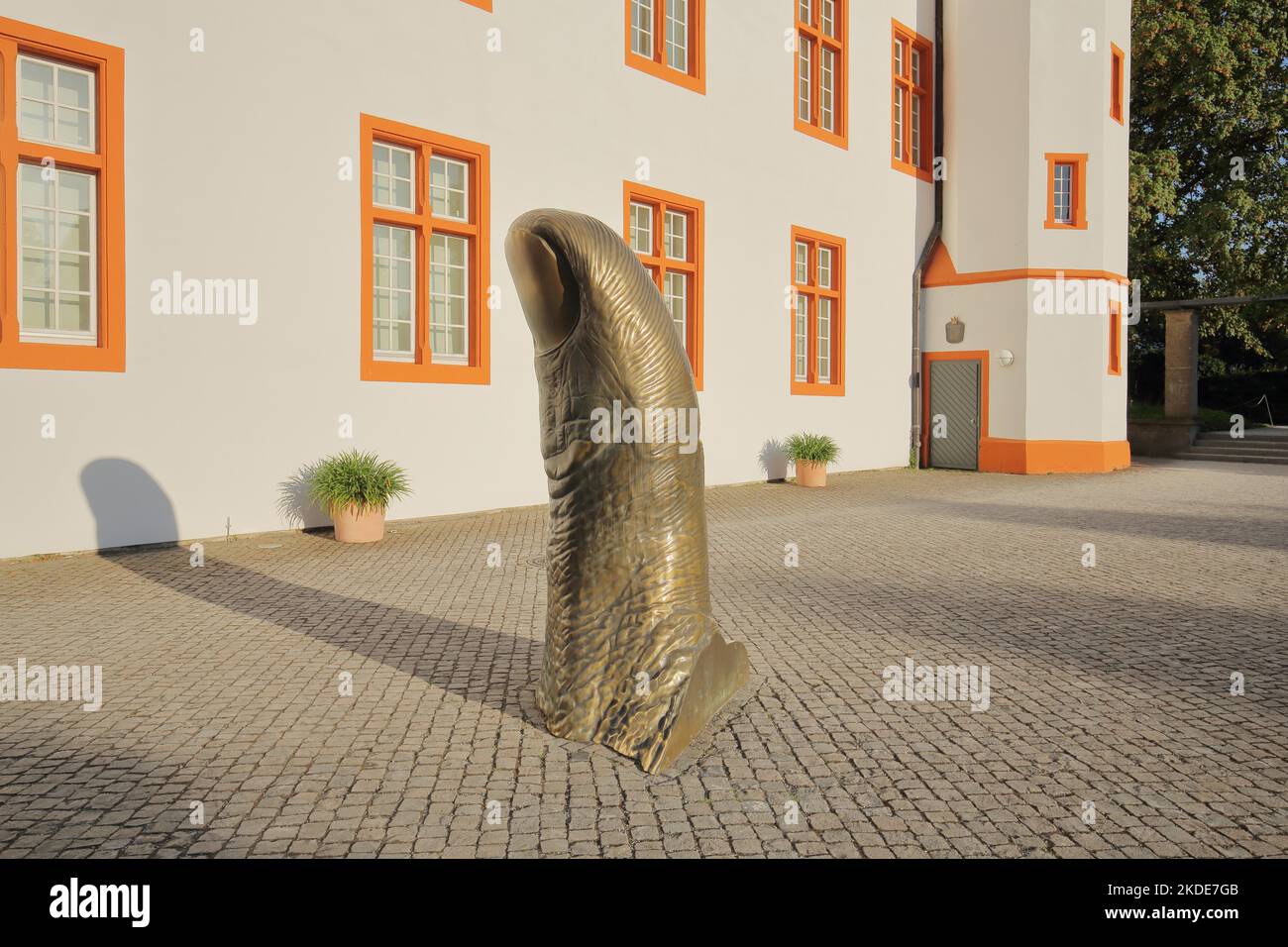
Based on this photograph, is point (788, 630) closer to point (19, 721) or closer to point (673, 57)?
point (19, 721)

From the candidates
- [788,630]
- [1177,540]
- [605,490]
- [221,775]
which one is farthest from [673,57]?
[221,775]

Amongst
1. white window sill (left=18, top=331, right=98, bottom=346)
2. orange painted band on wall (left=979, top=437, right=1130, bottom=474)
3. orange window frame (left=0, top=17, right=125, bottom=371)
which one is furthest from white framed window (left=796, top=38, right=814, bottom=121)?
white window sill (left=18, top=331, right=98, bottom=346)

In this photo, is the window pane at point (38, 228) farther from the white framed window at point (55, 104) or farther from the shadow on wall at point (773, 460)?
the shadow on wall at point (773, 460)

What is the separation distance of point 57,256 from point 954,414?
16.2 metres

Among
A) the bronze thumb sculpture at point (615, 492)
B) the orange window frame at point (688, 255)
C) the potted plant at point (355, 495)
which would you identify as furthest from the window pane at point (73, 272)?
the orange window frame at point (688, 255)

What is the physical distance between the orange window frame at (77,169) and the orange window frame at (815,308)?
35.4 ft

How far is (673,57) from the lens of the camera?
14.9 metres

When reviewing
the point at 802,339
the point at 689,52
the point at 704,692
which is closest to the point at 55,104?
the point at 704,692

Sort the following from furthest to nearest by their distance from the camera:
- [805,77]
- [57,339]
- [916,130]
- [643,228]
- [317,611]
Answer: [916,130] < [805,77] < [643,228] < [57,339] < [317,611]

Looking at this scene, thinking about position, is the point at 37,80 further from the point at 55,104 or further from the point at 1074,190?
the point at 1074,190

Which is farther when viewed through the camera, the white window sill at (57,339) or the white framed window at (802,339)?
the white framed window at (802,339)

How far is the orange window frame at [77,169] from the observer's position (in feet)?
27.1

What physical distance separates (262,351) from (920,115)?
51.0 feet

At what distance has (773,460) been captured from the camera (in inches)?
661
